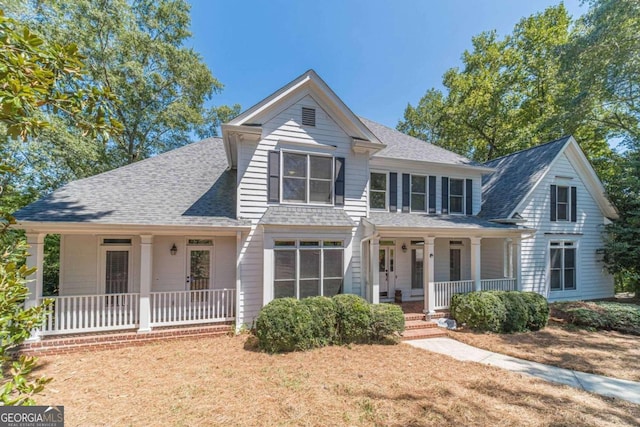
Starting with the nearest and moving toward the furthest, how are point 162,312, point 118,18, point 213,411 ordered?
point 213,411
point 162,312
point 118,18

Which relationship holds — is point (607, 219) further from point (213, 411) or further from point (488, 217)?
point (213, 411)

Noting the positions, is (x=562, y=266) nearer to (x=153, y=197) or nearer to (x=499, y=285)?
(x=499, y=285)

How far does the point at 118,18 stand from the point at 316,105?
17066mm

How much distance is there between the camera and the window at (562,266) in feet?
42.5

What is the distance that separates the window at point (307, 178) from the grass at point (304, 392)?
470 cm

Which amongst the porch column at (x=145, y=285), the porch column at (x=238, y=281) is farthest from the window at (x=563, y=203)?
the porch column at (x=145, y=285)

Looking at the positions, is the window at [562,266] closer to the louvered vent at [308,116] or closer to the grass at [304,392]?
the grass at [304,392]

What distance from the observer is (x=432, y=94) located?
30.0 m

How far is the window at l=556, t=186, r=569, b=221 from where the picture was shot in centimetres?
1322

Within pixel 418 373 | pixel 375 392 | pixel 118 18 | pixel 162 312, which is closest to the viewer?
pixel 375 392

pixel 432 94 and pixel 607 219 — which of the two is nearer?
pixel 607 219

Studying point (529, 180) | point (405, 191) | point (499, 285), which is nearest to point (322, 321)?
point (405, 191)

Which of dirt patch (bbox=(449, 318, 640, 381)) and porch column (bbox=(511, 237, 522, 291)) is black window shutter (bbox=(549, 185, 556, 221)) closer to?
porch column (bbox=(511, 237, 522, 291))

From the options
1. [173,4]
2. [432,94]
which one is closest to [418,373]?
[173,4]
